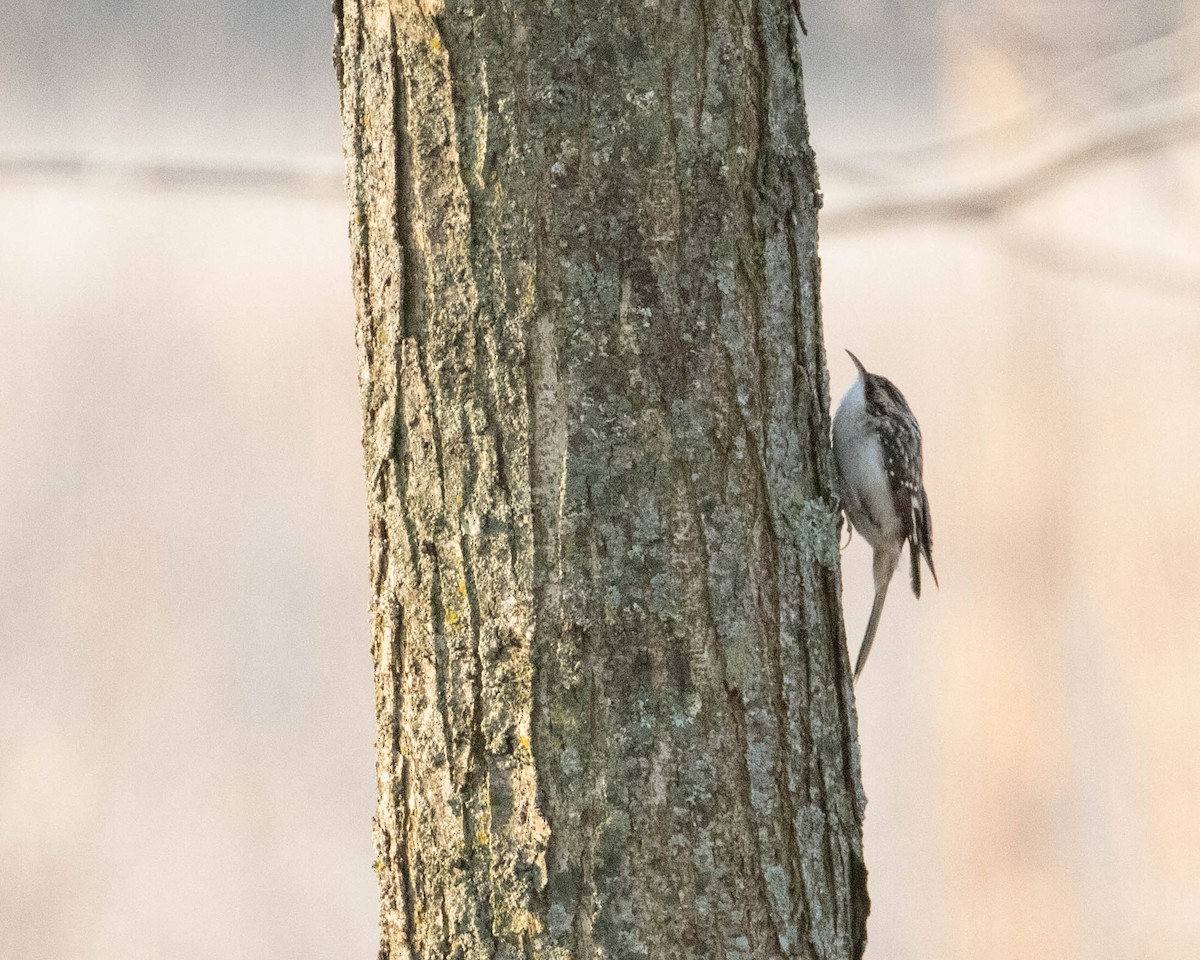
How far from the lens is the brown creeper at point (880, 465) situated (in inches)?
89.5

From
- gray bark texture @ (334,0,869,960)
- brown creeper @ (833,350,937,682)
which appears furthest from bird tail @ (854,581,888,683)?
gray bark texture @ (334,0,869,960)

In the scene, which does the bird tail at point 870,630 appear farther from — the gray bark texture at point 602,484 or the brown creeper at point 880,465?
the gray bark texture at point 602,484

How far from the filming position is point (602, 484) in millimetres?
1239

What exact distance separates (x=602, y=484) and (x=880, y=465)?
3.85 feet

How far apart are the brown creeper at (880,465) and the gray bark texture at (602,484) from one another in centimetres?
99

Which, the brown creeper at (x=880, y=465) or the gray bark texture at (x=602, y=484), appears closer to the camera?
the gray bark texture at (x=602, y=484)

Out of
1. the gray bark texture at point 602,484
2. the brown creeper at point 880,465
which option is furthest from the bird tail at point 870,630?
the gray bark texture at point 602,484

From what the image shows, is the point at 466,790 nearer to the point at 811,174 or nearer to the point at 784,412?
the point at 784,412

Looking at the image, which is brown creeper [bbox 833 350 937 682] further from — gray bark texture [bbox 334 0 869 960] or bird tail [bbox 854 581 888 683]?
gray bark texture [bbox 334 0 869 960]

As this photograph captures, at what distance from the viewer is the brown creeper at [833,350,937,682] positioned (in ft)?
7.46

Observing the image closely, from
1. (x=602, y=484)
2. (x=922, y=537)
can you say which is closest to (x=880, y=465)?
(x=922, y=537)

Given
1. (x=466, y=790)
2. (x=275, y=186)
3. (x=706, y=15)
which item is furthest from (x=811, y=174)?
(x=275, y=186)

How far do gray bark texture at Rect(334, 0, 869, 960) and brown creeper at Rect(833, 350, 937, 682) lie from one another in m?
0.99

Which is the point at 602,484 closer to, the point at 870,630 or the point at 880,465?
the point at 880,465
